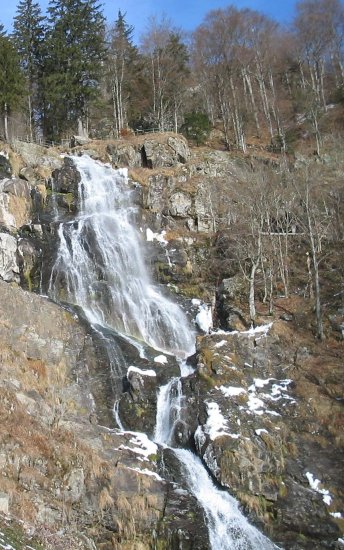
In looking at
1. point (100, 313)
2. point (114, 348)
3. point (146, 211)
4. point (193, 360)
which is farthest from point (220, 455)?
point (146, 211)

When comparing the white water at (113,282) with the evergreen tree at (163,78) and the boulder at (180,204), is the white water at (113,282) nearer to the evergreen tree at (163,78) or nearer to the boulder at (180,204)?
the boulder at (180,204)

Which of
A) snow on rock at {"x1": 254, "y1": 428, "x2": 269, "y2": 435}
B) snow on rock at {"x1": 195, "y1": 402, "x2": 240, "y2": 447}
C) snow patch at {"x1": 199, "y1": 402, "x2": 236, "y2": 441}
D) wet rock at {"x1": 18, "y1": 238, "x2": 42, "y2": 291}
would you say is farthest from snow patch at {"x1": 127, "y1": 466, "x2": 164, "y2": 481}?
wet rock at {"x1": 18, "y1": 238, "x2": 42, "y2": 291}

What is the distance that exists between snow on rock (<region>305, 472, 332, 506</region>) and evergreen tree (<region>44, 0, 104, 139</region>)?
33.7 m

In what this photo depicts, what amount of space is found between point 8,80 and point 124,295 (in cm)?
2100

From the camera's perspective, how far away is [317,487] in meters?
14.9

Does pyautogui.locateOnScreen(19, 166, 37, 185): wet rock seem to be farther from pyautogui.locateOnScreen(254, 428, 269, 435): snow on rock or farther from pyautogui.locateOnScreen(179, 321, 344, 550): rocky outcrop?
pyautogui.locateOnScreen(254, 428, 269, 435): snow on rock

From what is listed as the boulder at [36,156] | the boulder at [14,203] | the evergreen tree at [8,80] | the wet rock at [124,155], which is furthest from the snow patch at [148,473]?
the evergreen tree at [8,80]

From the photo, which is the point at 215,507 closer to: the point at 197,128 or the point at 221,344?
the point at 221,344

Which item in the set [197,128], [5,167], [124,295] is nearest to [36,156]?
[5,167]

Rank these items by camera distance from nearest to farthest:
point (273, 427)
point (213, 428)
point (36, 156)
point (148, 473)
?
point (148, 473)
point (213, 428)
point (273, 427)
point (36, 156)

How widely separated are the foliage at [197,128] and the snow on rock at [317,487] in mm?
33437

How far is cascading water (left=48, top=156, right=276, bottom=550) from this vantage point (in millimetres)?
14824

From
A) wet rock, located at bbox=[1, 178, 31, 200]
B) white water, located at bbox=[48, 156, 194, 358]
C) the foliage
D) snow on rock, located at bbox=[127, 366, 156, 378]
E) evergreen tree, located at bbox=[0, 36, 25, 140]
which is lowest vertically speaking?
snow on rock, located at bbox=[127, 366, 156, 378]

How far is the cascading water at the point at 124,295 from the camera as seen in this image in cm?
1482
